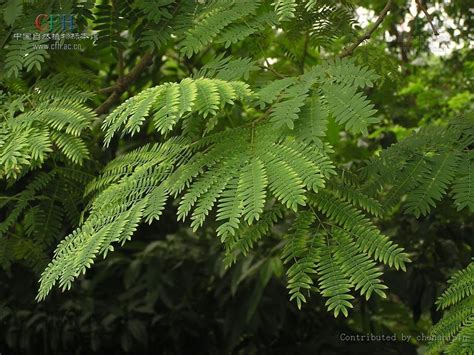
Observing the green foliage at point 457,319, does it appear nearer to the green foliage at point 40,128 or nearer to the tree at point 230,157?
the tree at point 230,157

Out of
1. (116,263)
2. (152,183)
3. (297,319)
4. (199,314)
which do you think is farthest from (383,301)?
(152,183)

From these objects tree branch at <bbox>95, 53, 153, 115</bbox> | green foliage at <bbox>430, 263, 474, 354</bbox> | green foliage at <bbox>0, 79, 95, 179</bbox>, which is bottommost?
green foliage at <bbox>430, 263, 474, 354</bbox>

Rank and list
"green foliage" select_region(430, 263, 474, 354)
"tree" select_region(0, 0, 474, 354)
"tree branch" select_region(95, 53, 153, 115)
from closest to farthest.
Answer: "tree" select_region(0, 0, 474, 354) → "green foliage" select_region(430, 263, 474, 354) → "tree branch" select_region(95, 53, 153, 115)

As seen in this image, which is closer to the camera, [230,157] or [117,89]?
[230,157]

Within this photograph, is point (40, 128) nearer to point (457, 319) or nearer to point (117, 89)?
point (117, 89)

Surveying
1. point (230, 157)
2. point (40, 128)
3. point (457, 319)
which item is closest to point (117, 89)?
point (40, 128)

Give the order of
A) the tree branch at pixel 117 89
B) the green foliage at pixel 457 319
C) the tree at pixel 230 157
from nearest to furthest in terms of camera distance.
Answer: the tree at pixel 230 157, the green foliage at pixel 457 319, the tree branch at pixel 117 89

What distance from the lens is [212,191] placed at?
1.51 m

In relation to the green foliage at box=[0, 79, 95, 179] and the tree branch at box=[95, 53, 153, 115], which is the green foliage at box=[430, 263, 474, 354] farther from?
the tree branch at box=[95, 53, 153, 115]

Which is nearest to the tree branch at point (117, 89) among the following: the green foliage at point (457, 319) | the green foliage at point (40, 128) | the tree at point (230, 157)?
the tree at point (230, 157)

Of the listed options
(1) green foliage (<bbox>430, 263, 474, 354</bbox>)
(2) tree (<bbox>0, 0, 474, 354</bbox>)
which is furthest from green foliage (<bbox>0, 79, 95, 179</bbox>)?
(1) green foliage (<bbox>430, 263, 474, 354</bbox>)

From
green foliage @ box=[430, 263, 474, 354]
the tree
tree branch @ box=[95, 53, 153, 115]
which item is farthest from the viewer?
tree branch @ box=[95, 53, 153, 115]

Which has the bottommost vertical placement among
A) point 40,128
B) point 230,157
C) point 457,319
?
point 457,319

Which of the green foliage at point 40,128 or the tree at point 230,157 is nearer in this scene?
the tree at point 230,157
